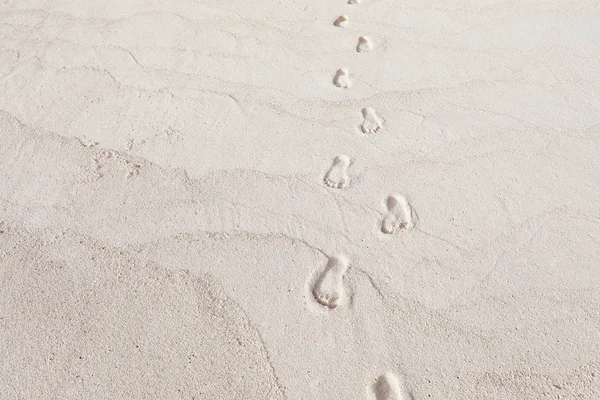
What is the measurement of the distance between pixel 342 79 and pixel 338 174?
0.39 metres

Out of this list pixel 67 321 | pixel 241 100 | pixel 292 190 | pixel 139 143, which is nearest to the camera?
pixel 67 321

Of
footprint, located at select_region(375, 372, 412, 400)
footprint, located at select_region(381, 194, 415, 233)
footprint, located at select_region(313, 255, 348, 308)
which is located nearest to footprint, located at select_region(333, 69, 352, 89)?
footprint, located at select_region(381, 194, 415, 233)

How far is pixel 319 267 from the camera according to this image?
1.12m

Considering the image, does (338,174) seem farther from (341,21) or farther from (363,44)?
(341,21)

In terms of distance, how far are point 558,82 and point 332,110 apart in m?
0.64

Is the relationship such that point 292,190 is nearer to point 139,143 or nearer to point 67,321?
point 139,143

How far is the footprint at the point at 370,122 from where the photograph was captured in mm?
1406

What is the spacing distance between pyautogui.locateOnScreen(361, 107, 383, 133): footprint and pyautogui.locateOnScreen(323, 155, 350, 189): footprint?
0.40ft

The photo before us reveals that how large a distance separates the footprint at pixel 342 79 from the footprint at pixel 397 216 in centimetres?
44

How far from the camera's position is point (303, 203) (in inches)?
48.7

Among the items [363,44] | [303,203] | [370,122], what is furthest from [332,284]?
[363,44]

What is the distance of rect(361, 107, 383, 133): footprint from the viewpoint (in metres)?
1.41

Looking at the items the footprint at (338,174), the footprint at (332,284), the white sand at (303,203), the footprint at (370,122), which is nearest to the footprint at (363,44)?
the white sand at (303,203)

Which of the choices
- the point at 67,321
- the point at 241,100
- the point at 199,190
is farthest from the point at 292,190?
the point at 67,321
